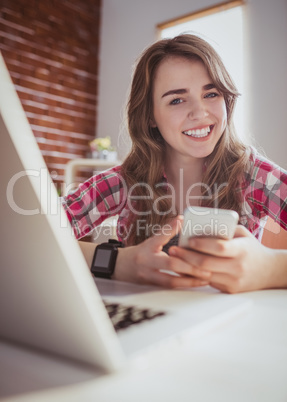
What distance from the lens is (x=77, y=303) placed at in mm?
253

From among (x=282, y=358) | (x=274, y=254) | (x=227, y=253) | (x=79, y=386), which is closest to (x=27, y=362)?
(x=79, y=386)

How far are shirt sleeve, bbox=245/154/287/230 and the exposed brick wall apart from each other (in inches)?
108

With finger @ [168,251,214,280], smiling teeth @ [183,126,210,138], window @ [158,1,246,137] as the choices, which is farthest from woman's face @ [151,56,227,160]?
window @ [158,1,246,137]

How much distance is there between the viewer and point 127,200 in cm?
137

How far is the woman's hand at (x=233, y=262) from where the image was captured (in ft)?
1.92

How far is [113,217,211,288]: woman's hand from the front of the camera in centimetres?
62

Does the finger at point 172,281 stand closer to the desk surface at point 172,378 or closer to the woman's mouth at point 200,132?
the desk surface at point 172,378

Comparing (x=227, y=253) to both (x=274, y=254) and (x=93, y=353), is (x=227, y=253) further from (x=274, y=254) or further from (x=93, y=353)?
(x=93, y=353)

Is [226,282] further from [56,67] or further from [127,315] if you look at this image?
[56,67]

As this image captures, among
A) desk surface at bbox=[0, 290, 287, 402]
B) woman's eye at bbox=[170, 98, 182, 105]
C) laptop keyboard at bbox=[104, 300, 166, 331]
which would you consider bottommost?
laptop keyboard at bbox=[104, 300, 166, 331]

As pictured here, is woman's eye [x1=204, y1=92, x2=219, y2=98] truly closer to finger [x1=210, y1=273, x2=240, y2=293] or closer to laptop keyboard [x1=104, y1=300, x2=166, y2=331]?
finger [x1=210, y1=273, x2=240, y2=293]

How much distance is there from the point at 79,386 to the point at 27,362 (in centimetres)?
6

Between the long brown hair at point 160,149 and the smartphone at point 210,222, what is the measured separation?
0.66m

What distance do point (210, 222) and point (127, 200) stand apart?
80 cm
